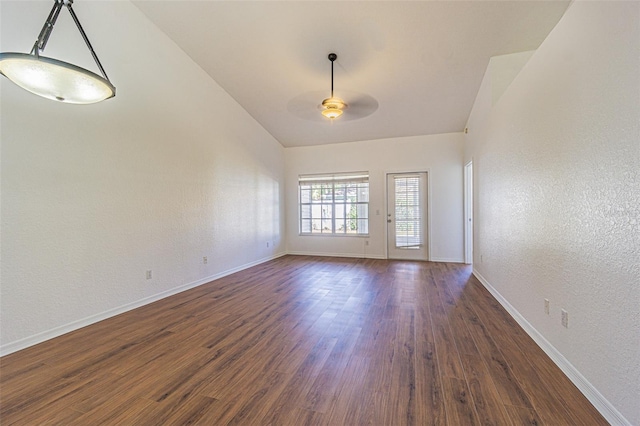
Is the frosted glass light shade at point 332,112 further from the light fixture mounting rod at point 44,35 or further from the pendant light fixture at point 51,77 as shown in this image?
the light fixture mounting rod at point 44,35

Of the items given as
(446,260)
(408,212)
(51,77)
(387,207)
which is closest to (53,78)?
(51,77)

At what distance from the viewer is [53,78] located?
154 cm

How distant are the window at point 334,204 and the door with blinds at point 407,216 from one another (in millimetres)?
582

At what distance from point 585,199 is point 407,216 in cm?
467

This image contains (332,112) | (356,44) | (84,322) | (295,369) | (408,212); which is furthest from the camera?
(408,212)

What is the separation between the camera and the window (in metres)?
6.68

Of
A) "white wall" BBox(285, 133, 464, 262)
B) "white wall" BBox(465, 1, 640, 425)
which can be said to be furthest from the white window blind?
"white wall" BBox(465, 1, 640, 425)

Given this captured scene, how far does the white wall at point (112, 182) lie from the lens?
2336mm

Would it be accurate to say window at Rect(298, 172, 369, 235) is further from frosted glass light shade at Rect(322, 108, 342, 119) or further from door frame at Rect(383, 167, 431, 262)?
frosted glass light shade at Rect(322, 108, 342, 119)

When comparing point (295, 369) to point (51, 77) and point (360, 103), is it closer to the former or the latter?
point (51, 77)

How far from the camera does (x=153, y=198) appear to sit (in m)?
3.54

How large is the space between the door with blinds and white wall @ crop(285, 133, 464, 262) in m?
0.17

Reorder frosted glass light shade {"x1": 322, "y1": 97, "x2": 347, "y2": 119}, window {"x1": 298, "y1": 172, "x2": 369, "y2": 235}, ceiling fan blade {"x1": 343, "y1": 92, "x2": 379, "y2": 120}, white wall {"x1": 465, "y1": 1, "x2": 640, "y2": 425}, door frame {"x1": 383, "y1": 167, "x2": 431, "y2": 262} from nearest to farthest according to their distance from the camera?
white wall {"x1": 465, "y1": 1, "x2": 640, "y2": 425}
frosted glass light shade {"x1": 322, "y1": 97, "x2": 347, "y2": 119}
ceiling fan blade {"x1": 343, "y1": 92, "x2": 379, "y2": 120}
door frame {"x1": 383, "y1": 167, "x2": 431, "y2": 262}
window {"x1": 298, "y1": 172, "x2": 369, "y2": 235}

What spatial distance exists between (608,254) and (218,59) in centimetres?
477
